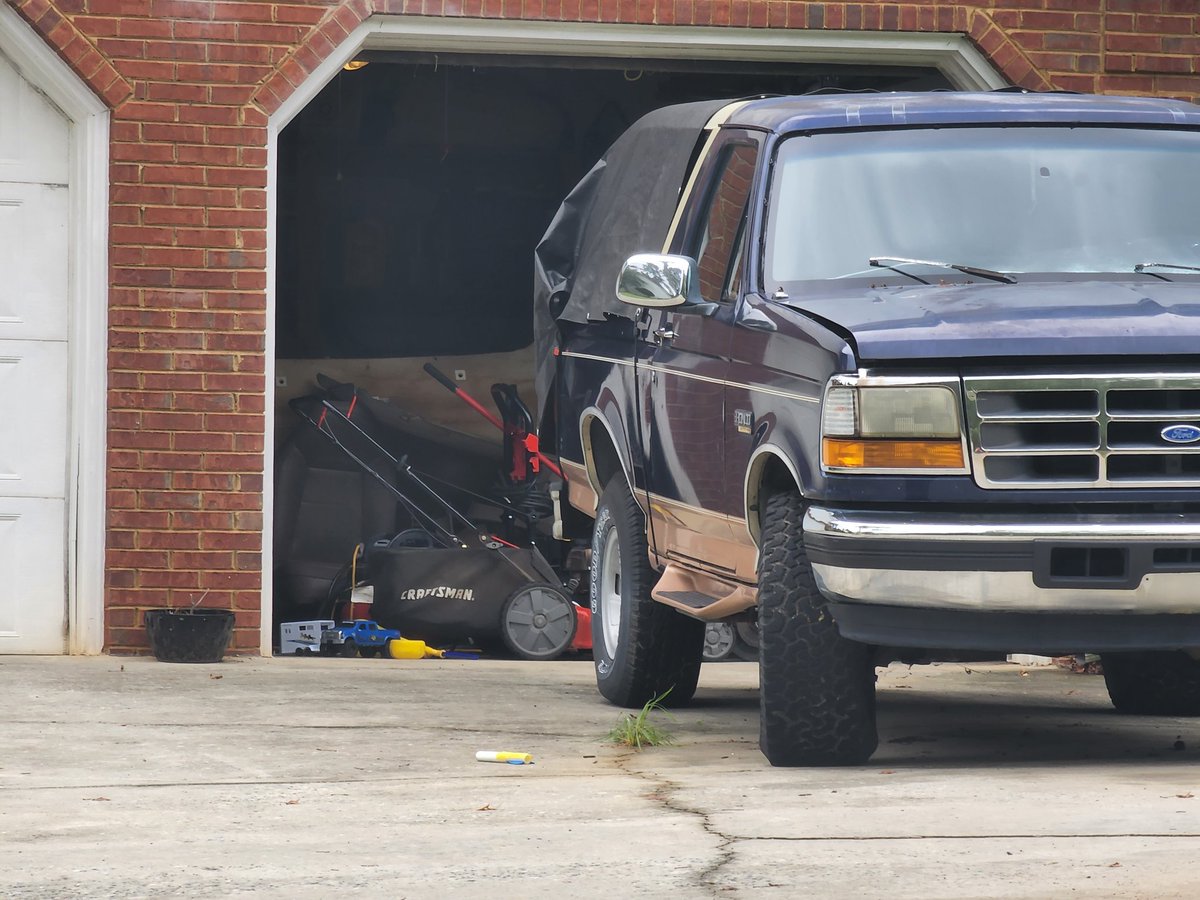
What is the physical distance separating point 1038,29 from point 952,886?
796cm

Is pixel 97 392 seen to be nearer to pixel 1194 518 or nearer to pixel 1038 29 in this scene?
pixel 1038 29

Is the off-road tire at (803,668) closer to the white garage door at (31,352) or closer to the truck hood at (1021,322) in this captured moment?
the truck hood at (1021,322)

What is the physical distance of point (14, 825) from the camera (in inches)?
226

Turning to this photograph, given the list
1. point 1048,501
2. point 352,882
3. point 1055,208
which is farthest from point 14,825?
point 1055,208

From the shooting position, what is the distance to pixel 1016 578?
6.09m

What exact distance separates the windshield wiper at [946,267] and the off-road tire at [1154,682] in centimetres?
237

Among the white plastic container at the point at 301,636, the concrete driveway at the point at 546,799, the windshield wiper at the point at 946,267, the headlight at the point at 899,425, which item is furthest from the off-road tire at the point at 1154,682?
the white plastic container at the point at 301,636

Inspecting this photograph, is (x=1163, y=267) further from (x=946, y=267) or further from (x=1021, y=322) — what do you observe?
(x=1021, y=322)

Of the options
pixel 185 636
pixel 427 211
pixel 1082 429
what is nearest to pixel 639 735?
pixel 1082 429

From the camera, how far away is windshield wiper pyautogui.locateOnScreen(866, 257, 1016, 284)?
678 cm

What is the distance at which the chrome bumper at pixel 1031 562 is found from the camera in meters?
6.09

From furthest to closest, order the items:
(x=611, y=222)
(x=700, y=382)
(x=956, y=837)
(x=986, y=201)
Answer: (x=611, y=222)
(x=700, y=382)
(x=986, y=201)
(x=956, y=837)

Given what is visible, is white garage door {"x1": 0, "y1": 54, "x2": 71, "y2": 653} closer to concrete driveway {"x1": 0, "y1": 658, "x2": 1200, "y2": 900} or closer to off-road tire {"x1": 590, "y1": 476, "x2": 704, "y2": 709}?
concrete driveway {"x1": 0, "y1": 658, "x2": 1200, "y2": 900}

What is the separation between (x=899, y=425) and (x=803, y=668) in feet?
2.98
